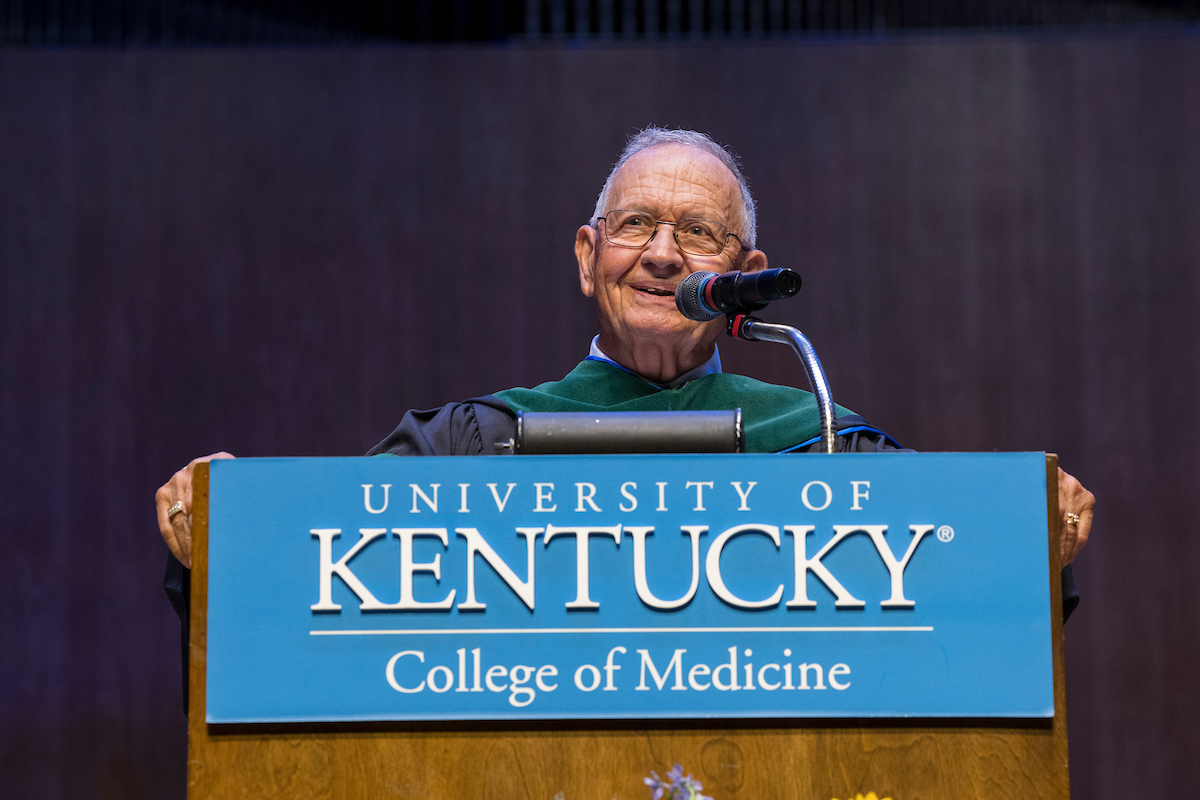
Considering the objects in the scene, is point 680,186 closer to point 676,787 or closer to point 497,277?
point 676,787

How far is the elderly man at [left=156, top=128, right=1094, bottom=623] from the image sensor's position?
1.90 metres

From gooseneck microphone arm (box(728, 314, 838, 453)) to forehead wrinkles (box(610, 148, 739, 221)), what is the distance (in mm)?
665

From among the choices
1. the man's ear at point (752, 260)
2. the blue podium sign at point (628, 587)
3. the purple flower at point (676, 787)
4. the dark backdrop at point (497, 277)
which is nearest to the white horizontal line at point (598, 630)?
the blue podium sign at point (628, 587)

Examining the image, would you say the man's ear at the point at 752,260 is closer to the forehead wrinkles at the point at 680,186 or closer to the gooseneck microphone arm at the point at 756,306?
the forehead wrinkles at the point at 680,186

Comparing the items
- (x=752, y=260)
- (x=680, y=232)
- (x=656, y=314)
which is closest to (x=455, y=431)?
(x=656, y=314)

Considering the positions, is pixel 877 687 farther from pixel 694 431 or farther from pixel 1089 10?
pixel 1089 10

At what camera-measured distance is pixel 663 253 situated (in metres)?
1.89

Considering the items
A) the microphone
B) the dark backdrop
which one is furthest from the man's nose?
the dark backdrop

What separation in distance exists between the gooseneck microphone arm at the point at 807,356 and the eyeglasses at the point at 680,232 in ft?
2.09

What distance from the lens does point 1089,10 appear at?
443cm

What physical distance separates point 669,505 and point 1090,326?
10.1 feet

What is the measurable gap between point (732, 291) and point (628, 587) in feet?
1.36

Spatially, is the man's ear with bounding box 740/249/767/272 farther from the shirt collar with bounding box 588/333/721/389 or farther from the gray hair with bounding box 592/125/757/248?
the shirt collar with bounding box 588/333/721/389

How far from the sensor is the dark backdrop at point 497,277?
11.7 feet
